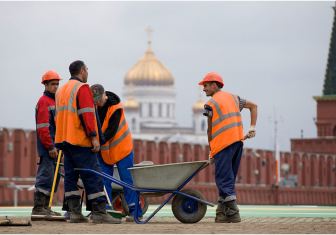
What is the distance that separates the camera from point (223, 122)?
25.3 feet

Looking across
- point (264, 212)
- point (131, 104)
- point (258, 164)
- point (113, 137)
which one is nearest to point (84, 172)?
point (113, 137)

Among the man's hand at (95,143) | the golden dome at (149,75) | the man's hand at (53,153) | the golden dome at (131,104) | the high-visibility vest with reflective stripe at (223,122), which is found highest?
the golden dome at (149,75)

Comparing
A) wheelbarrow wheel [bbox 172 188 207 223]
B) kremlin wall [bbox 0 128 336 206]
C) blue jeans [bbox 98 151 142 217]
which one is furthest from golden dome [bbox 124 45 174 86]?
wheelbarrow wheel [bbox 172 188 207 223]

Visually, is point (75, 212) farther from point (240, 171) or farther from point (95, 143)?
point (240, 171)

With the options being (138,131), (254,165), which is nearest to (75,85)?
(254,165)

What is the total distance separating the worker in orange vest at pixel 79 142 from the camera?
289 inches

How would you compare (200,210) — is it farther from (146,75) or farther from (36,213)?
(146,75)

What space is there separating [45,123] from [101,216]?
1.30m

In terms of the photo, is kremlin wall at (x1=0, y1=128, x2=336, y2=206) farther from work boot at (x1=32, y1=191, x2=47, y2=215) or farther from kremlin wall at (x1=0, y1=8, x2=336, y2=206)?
work boot at (x1=32, y1=191, x2=47, y2=215)

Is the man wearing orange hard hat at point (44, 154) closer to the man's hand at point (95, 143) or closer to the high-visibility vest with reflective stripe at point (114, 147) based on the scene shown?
the high-visibility vest with reflective stripe at point (114, 147)

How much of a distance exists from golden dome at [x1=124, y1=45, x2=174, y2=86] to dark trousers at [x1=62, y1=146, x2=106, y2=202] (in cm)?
14740

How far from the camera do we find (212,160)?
25.4 feet

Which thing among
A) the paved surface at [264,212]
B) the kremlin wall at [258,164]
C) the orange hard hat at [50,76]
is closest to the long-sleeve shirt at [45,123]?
the orange hard hat at [50,76]

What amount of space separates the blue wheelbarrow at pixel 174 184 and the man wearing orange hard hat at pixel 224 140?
197 millimetres
